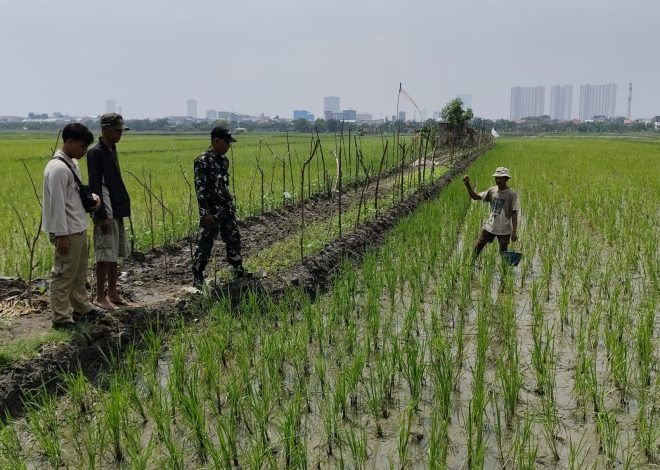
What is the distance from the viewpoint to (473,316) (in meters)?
4.27

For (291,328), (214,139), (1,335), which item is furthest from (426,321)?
(1,335)

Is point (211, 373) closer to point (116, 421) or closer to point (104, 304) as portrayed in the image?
point (116, 421)

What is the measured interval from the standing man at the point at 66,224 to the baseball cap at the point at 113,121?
0.33 meters

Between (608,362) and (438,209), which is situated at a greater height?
(438,209)

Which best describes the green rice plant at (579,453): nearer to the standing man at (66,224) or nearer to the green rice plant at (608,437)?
the green rice plant at (608,437)

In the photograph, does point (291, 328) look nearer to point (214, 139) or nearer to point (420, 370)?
point (420, 370)

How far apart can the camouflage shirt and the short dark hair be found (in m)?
1.04

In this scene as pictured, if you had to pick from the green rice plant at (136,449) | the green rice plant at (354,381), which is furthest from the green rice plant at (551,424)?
the green rice plant at (136,449)

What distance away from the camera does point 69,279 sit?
3537 millimetres

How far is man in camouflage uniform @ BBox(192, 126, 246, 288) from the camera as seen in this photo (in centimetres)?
436

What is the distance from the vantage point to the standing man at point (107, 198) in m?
3.77

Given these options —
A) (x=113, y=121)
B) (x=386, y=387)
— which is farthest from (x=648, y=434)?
(x=113, y=121)

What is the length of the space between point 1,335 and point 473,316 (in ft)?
11.4

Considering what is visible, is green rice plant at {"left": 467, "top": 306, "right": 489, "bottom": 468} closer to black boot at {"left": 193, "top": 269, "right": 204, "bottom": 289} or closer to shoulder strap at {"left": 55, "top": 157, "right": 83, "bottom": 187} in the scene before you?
black boot at {"left": 193, "top": 269, "right": 204, "bottom": 289}
